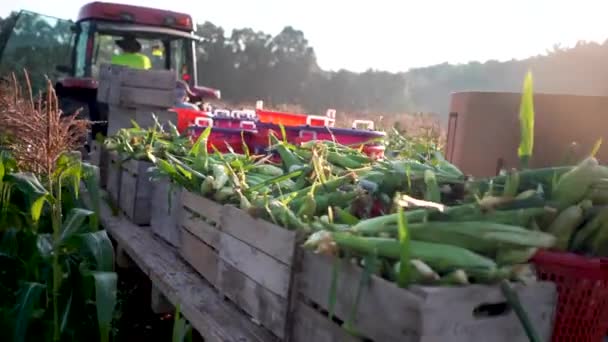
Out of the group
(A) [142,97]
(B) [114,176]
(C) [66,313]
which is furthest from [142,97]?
(C) [66,313]

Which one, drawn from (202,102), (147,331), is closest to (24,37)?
(202,102)

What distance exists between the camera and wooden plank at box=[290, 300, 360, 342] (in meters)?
1.69

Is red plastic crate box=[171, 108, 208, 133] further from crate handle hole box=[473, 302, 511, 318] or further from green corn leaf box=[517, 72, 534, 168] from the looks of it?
crate handle hole box=[473, 302, 511, 318]

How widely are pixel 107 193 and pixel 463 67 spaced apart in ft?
154

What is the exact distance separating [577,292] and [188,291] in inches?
61.3

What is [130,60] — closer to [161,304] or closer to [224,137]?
[224,137]

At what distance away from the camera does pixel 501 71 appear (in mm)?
41875

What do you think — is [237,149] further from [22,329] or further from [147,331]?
[22,329]

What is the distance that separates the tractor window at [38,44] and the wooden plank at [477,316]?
11.3m

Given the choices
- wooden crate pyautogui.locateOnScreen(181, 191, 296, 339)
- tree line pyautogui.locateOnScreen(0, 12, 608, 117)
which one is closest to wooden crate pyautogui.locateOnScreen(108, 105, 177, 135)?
wooden crate pyautogui.locateOnScreen(181, 191, 296, 339)

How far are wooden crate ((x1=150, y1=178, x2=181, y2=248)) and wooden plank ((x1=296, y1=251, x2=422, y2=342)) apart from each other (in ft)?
4.32

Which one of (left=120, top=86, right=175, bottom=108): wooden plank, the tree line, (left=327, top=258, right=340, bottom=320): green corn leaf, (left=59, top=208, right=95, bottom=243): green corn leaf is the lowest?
(left=59, top=208, right=95, bottom=243): green corn leaf

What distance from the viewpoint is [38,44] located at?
11656mm

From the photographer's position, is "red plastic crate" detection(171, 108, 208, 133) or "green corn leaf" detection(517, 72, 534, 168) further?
"red plastic crate" detection(171, 108, 208, 133)
